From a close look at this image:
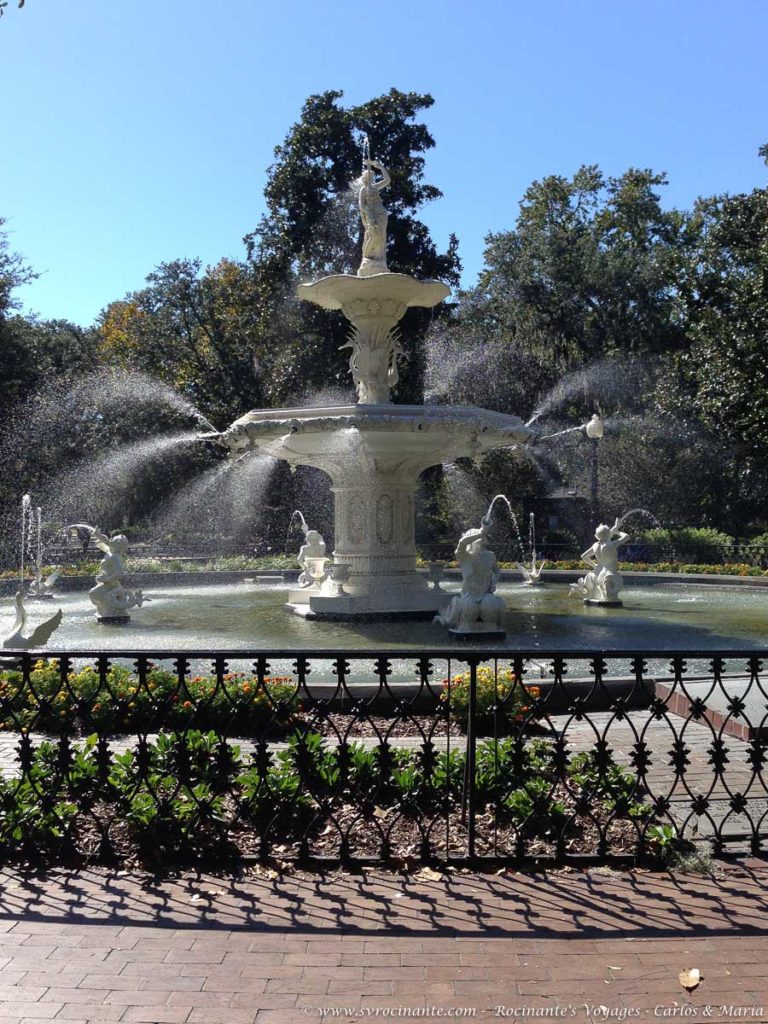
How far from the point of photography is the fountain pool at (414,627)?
11.7m

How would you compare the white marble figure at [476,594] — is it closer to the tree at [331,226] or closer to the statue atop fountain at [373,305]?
the statue atop fountain at [373,305]

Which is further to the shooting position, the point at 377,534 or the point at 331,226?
the point at 331,226

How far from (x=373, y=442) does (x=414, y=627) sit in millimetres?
Answer: 2709

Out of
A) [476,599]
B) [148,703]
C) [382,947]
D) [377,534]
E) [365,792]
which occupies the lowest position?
[382,947]

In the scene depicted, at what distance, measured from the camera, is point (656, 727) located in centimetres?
816

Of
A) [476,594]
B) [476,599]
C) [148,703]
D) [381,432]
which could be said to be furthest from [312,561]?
[148,703]

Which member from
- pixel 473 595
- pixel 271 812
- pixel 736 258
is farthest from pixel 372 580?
pixel 736 258

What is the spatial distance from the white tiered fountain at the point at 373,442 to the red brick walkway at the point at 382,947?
8615 mm

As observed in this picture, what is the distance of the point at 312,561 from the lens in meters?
16.8

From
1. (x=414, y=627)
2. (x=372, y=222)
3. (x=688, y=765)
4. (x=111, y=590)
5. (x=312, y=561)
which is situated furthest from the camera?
(x=312, y=561)

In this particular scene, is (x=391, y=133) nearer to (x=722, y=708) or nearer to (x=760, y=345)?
(x=760, y=345)

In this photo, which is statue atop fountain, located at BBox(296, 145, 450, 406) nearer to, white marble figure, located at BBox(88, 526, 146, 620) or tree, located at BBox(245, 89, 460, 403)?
white marble figure, located at BBox(88, 526, 146, 620)

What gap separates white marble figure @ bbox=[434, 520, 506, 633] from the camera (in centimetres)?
1176

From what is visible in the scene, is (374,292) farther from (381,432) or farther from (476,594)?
(476,594)
